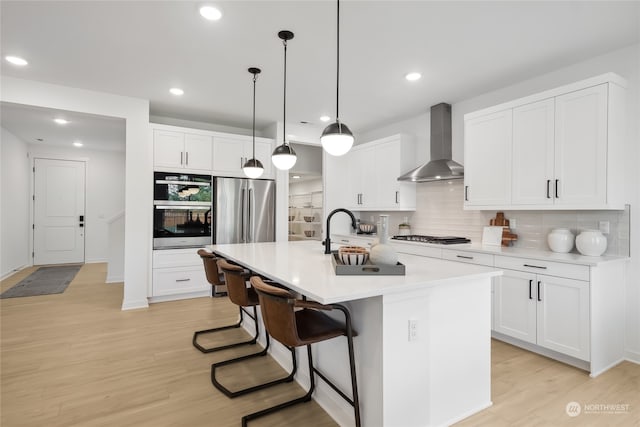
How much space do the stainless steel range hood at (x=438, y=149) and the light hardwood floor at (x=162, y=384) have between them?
2.02 meters

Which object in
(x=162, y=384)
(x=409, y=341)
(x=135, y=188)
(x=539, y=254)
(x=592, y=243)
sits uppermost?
(x=135, y=188)

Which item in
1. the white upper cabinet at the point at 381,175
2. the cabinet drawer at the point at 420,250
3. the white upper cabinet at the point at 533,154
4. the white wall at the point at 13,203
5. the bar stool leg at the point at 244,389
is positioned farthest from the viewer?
the white wall at the point at 13,203

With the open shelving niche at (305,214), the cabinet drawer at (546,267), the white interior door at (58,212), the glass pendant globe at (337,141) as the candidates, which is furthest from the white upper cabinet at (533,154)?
the white interior door at (58,212)

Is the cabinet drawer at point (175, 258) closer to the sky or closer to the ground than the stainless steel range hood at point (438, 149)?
closer to the ground

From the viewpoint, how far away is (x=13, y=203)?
244 inches

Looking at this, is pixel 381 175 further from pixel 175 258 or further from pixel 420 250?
pixel 175 258

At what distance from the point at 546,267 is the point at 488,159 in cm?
128

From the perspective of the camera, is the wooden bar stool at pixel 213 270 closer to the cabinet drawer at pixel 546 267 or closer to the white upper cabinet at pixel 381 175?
the cabinet drawer at pixel 546 267

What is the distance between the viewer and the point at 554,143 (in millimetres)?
2953

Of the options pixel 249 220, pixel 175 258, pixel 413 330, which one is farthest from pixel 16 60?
pixel 413 330

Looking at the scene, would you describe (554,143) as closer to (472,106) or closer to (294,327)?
(472,106)

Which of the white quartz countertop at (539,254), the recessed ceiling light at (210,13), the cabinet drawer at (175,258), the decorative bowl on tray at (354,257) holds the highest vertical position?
the recessed ceiling light at (210,13)

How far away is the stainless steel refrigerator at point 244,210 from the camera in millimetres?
4867

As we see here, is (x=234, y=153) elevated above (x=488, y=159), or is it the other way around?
(x=234, y=153)
